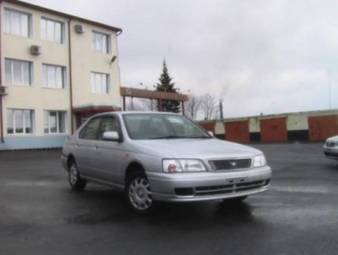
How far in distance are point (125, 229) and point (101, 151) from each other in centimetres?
244

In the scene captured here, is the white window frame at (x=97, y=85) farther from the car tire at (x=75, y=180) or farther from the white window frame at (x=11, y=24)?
the car tire at (x=75, y=180)

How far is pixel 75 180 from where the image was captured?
962 centimetres

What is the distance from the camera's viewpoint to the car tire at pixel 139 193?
6.82 metres

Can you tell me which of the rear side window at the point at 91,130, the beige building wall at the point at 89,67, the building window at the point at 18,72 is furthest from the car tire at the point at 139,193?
the beige building wall at the point at 89,67

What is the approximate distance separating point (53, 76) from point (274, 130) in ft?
50.1

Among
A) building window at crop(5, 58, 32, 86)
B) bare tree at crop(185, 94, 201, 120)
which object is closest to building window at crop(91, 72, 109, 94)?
building window at crop(5, 58, 32, 86)

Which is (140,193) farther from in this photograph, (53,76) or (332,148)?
(53,76)

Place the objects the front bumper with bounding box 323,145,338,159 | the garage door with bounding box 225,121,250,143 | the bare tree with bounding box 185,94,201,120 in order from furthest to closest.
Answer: the bare tree with bounding box 185,94,201,120 < the garage door with bounding box 225,121,250,143 < the front bumper with bounding box 323,145,338,159

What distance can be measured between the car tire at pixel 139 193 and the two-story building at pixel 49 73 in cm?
2211

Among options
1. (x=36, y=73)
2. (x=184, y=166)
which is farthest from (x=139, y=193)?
(x=36, y=73)

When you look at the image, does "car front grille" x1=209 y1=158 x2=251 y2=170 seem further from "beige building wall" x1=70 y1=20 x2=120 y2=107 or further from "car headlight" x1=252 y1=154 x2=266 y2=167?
"beige building wall" x1=70 y1=20 x2=120 y2=107

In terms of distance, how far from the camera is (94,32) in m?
34.2

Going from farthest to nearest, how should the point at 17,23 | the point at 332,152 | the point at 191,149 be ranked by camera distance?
1. the point at 17,23
2. the point at 332,152
3. the point at 191,149

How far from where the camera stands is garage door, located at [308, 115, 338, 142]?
28.7 m
